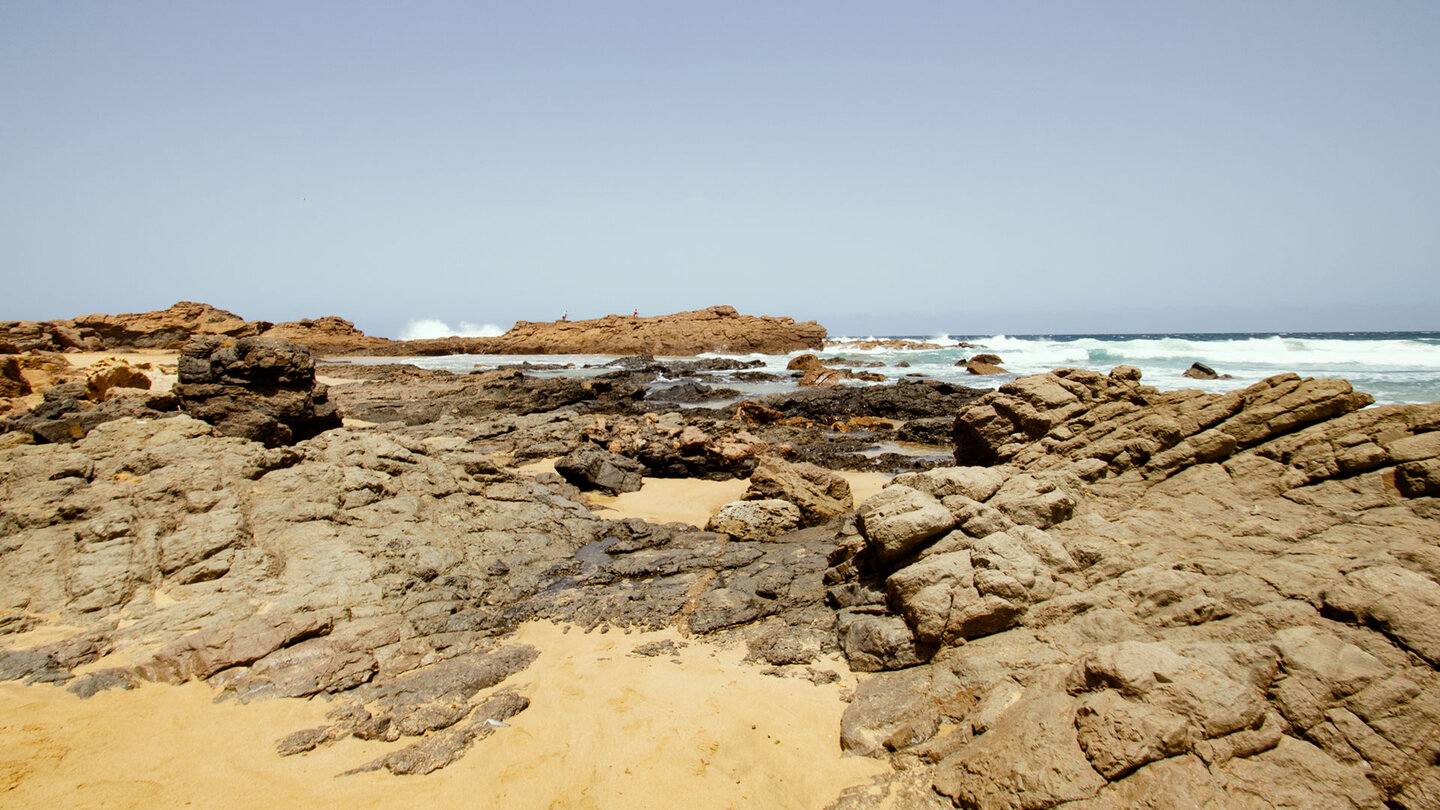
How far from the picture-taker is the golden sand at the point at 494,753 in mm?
3303

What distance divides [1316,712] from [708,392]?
863 inches

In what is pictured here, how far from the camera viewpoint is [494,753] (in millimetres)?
3697

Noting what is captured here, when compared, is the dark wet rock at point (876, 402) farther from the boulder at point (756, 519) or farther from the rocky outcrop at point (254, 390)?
the rocky outcrop at point (254, 390)

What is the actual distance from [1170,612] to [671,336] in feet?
152

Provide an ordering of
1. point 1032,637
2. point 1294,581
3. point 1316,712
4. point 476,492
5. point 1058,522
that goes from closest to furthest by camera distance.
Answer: point 1316,712 < point 1294,581 < point 1032,637 < point 1058,522 < point 476,492

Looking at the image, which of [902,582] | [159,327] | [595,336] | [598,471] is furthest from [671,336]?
[902,582]

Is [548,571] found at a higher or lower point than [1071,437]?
lower

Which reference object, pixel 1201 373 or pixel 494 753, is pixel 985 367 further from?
pixel 494 753

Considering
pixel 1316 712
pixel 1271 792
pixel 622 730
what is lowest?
pixel 622 730

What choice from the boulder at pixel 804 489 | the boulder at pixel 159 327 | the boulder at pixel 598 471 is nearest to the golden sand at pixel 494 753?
the boulder at pixel 804 489

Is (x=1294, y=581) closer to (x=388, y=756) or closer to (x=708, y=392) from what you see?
(x=388, y=756)

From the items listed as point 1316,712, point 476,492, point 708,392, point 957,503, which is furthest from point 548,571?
point 708,392

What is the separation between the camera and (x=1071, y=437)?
6.24m

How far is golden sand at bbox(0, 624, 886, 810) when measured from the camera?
3303 millimetres
